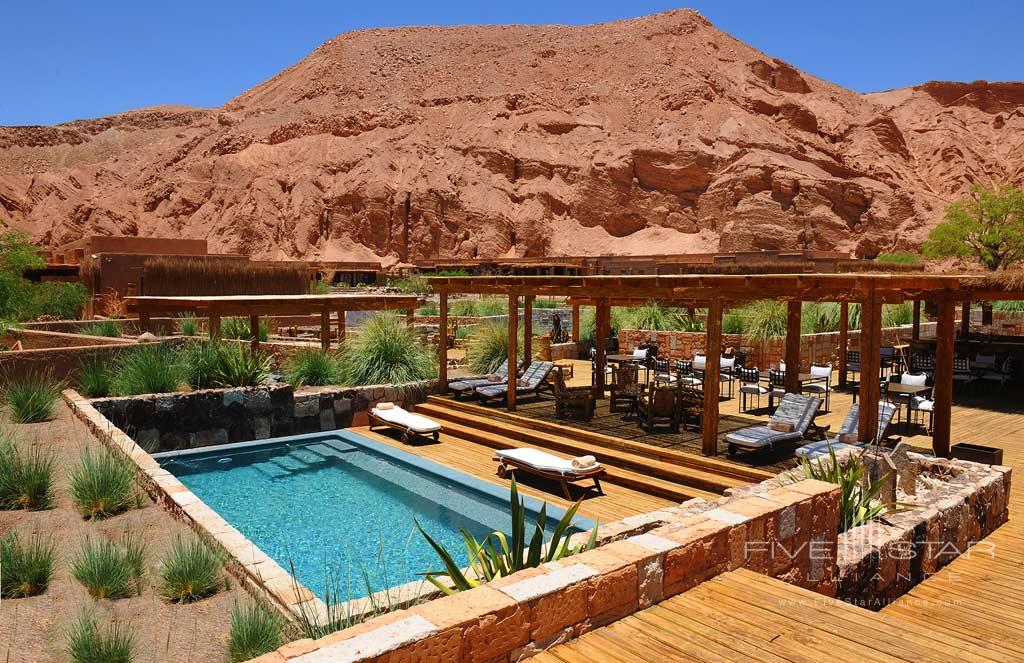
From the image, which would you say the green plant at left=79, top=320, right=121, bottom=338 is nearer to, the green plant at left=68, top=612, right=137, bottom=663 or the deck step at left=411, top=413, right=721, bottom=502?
the deck step at left=411, top=413, right=721, bottom=502

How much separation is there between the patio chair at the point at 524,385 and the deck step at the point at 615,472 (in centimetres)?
65

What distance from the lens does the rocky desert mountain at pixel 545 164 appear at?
51594mm

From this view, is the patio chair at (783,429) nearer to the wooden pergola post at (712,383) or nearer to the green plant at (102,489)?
the wooden pergola post at (712,383)

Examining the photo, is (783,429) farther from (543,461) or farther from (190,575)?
(190,575)

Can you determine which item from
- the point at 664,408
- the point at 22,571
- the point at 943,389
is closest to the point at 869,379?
the point at 943,389

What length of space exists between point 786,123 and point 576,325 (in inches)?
1974

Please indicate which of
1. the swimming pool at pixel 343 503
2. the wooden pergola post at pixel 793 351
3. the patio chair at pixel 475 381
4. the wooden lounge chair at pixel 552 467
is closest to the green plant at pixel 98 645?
the swimming pool at pixel 343 503

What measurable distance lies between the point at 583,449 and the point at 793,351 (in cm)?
350

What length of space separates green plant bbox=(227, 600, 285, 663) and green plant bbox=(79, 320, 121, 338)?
12.8 meters

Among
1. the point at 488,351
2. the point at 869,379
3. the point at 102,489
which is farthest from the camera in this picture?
the point at 488,351

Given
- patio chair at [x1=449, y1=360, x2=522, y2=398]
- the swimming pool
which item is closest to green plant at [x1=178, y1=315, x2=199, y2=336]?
the swimming pool

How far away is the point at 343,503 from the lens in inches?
317

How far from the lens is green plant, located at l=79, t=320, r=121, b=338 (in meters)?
14.5

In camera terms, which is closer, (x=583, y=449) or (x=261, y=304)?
(x=583, y=449)
